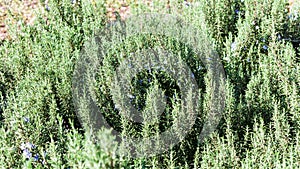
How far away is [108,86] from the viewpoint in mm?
3256

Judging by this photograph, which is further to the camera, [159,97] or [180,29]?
[180,29]

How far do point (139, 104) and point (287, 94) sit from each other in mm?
1174

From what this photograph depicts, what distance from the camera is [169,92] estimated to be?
133 inches

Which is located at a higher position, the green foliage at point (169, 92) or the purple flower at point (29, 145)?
the green foliage at point (169, 92)

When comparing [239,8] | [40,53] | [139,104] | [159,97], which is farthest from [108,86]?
[239,8]

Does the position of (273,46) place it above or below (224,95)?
above

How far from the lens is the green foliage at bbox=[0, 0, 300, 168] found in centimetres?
261

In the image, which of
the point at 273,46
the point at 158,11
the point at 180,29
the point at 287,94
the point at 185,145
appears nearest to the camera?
the point at 185,145

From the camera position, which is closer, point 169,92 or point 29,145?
point 29,145

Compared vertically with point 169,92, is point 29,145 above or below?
below

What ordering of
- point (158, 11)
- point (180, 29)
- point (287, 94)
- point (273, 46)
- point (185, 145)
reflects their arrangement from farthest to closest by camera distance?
point (158, 11) < point (180, 29) < point (273, 46) < point (287, 94) < point (185, 145)

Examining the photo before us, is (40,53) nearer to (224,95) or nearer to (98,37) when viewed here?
(98,37)

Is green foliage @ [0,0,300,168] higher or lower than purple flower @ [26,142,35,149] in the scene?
higher

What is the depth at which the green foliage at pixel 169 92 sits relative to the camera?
261cm
